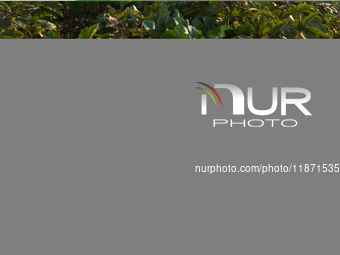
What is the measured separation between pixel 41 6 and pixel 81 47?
102cm

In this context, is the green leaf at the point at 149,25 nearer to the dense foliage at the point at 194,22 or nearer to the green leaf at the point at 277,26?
the dense foliage at the point at 194,22

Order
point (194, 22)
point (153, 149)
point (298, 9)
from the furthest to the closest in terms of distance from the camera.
A: point (194, 22) < point (298, 9) < point (153, 149)

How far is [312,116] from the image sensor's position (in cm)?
360

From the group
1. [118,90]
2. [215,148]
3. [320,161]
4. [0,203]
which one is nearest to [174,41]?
[118,90]

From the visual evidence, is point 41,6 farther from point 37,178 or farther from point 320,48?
point 320,48

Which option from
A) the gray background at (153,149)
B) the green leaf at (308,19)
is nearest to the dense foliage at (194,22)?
the green leaf at (308,19)

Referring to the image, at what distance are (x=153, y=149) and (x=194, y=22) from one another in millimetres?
1230

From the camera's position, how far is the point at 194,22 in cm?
427

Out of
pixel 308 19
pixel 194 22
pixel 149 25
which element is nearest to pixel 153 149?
pixel 149 25

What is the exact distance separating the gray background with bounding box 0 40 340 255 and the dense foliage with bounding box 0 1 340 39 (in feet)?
0.97

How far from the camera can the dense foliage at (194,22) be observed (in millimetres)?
3838

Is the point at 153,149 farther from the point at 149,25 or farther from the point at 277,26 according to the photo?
the point at 277,26

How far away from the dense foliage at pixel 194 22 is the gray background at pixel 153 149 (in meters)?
0.29

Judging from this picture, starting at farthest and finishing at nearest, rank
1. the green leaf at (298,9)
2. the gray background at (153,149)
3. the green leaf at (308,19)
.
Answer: the green leaf at (298,9) < the green leaf at (308,19) < the gray background at (153,149)
